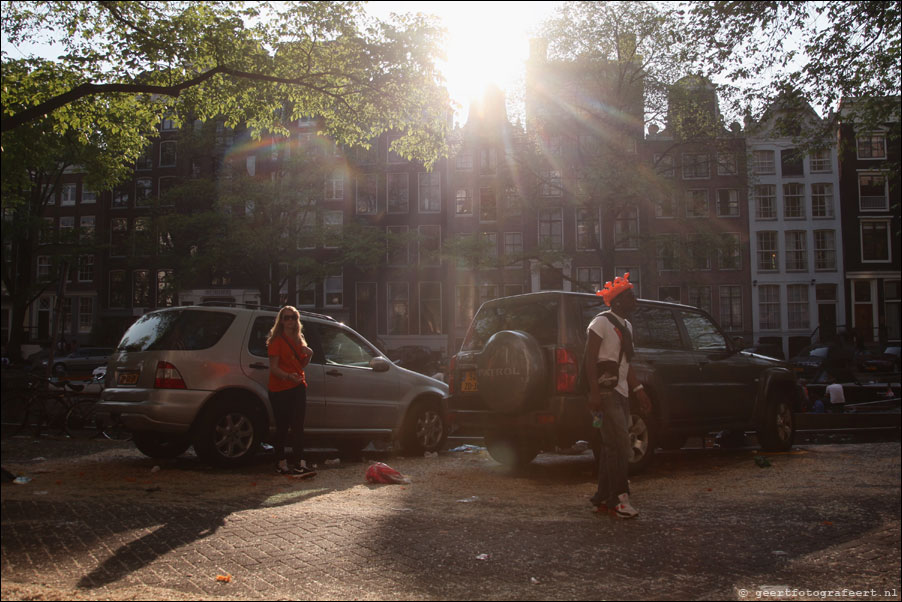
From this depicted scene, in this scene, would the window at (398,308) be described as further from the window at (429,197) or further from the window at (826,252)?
the window at (826,252)

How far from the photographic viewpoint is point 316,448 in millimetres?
11086

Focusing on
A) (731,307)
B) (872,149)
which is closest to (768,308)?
(731,307)

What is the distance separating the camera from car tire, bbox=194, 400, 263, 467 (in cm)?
791

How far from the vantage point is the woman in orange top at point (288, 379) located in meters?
7.50

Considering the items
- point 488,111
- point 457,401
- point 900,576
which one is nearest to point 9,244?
point 488,111

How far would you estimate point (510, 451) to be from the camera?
8562 mm

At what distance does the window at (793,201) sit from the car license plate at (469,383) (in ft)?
146

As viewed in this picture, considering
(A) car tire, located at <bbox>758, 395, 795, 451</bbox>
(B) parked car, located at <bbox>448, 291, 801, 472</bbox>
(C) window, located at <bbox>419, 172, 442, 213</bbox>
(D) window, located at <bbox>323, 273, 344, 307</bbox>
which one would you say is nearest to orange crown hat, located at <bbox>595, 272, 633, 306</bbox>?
(B) parked car, located at <bbox>448, 291, 801, 472</bbox>

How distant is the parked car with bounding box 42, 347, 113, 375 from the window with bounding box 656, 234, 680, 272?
22.8 metres

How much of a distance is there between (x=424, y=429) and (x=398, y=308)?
35802 millimetres

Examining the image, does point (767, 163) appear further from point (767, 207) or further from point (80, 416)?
point (80, 416)

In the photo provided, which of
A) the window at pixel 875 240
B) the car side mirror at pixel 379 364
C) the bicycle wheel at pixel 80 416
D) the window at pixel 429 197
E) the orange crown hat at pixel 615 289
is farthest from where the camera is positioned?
the window at pixel 875 240

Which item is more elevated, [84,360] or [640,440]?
[84,360]

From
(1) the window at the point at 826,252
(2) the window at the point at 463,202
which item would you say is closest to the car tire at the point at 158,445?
(2) the window at the point at 463,202
